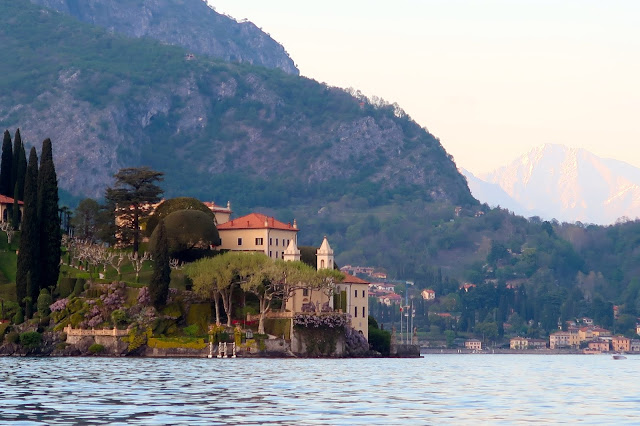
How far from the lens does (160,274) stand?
5374 inches

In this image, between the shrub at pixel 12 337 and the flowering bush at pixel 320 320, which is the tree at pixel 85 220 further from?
the flowering bush at pixel 320 320

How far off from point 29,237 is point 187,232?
24452 mm

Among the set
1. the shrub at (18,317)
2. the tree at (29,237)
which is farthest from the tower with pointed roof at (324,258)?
the shrub at (18,317)

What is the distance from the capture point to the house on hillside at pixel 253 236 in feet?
534

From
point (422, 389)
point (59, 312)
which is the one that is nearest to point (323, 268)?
point (59, 312)

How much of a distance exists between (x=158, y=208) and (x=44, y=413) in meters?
109

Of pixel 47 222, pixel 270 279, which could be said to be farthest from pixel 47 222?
pixel 270 279

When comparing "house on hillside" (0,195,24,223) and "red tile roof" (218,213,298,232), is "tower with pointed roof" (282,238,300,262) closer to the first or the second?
"red tile roof" (218,213,298,232)

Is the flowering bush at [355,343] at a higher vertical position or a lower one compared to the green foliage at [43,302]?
lower

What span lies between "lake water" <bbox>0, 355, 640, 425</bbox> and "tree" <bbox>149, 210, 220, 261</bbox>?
5390cm

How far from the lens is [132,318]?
137375 millimetres

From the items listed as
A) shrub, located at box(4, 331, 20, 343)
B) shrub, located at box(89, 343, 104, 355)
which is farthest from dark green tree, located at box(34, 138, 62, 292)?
shrub, located at box(89, 343, 104, 355)

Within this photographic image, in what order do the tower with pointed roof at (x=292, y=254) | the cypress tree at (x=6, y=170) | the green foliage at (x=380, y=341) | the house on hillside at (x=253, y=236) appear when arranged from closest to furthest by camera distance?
1. the tower with pointed roof at (x=292, y=254)
2. the house on hillside at (x=253, y=236)
3. the cypress tree at (x=6, y=170)
4. the green foliage at (x=380, y=341)

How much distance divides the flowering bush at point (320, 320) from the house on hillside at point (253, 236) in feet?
54.4
